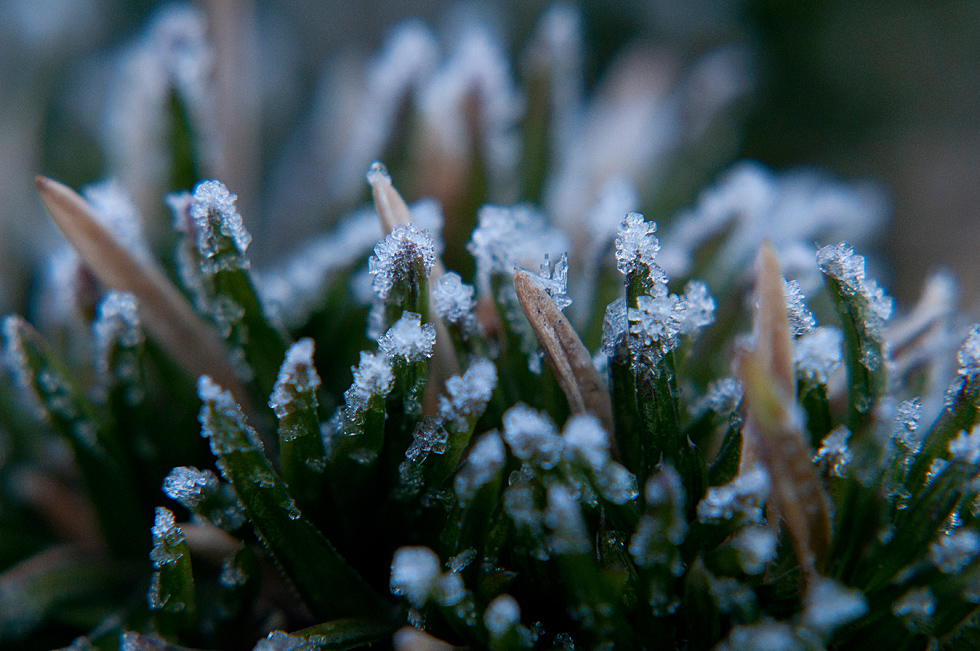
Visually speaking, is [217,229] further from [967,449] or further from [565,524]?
[967,449]

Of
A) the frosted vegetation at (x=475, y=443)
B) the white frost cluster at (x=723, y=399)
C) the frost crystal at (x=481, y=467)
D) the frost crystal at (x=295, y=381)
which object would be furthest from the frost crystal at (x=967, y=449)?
the frost crystal at (x=295, y=381)

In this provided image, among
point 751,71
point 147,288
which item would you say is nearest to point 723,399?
point 147,288

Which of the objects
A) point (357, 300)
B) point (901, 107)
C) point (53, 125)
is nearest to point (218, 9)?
point (53, 125)

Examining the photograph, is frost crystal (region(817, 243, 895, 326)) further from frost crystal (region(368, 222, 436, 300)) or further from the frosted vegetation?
frost crystal (region(368, 222, 436, 300))

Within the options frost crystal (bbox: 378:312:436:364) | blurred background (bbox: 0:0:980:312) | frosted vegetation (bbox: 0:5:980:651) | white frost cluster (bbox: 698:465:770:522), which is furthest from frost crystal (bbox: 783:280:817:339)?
blurred background (bbox: 0:0:980:312)

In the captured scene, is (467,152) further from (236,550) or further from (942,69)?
(942,69)

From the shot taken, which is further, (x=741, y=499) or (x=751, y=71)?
(x=751, y=71)
